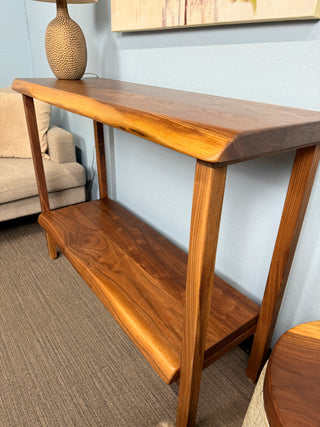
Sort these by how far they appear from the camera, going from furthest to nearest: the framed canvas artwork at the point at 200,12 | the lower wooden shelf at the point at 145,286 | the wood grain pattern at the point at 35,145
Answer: the wood grain pattern at the point at 35,145, the lower wooden shelf at the point at 145,286, the framed canvas artwork at the point at 200,12

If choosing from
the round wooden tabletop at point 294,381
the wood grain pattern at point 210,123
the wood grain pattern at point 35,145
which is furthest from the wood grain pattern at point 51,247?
the round wooden tabletop at point 294,381

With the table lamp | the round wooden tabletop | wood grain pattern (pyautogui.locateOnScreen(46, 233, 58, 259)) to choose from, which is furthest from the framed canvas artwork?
wood grain pattern (pyautogui.locateOnScreen(46, 233, 58, 259))

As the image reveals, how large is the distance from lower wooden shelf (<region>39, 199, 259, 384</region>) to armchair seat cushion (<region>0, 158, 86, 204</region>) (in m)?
0.32

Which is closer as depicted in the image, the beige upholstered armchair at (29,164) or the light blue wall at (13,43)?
the beige upholstered armchair at (29,164)

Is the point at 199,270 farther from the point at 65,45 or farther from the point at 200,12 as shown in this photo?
the point at 65,45

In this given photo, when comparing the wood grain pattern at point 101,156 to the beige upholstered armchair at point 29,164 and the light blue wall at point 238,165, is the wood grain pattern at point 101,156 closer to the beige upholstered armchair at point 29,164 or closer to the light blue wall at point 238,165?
the light blue wall at point 238,165

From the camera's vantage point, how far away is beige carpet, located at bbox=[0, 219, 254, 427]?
3.00 feet

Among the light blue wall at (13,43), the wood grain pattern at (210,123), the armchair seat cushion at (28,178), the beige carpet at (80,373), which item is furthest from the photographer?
the light blue wall at (13,43)

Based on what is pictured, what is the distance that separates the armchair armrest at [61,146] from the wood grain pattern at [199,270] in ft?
4.66

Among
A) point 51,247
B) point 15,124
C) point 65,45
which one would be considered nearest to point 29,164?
point 15,124

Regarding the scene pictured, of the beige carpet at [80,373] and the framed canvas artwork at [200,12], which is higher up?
the framed canvas artwork at [200,12]

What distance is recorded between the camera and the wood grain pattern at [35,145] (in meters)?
1.30

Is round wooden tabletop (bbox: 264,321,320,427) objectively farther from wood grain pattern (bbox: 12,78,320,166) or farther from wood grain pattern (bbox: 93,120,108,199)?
wood grain pattern (bbox: 93,120,108,199)

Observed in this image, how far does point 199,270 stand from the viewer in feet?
1.86
